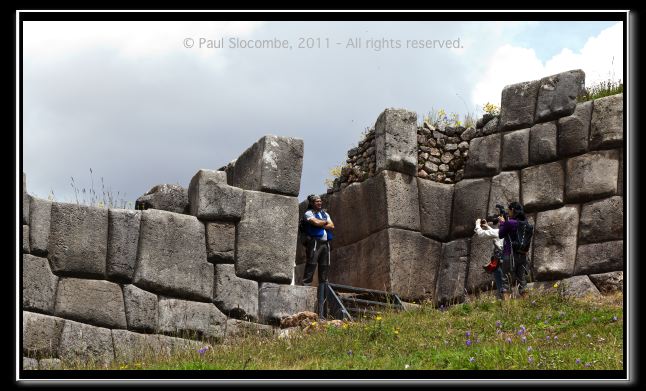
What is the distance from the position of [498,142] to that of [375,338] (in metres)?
6.25

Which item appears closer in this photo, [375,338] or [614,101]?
[375,338]

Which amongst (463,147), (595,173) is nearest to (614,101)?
(595,173)

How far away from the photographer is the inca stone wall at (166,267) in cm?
1180

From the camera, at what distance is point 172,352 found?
37.9 ft

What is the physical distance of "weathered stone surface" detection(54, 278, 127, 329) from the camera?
11.9 metres

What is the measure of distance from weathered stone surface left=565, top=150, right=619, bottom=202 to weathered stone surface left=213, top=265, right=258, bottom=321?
515 centimetres

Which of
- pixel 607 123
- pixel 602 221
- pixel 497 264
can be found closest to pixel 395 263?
pixel 497 264

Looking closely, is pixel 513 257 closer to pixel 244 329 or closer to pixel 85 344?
pixel 244 329

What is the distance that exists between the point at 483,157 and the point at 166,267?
612 cm

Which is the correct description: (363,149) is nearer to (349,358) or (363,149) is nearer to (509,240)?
(509,240)

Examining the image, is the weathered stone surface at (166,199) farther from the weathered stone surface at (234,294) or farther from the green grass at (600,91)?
the green grass at (600,91)

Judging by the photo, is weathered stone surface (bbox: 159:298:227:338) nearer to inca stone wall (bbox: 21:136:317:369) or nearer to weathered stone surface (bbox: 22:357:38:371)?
inca stone wall (bbox: 21:136:317:369)

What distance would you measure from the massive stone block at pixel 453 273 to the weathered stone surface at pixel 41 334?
646cm

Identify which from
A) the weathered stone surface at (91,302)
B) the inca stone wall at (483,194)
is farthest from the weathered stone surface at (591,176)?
the weathered stone surface at (91,302)
